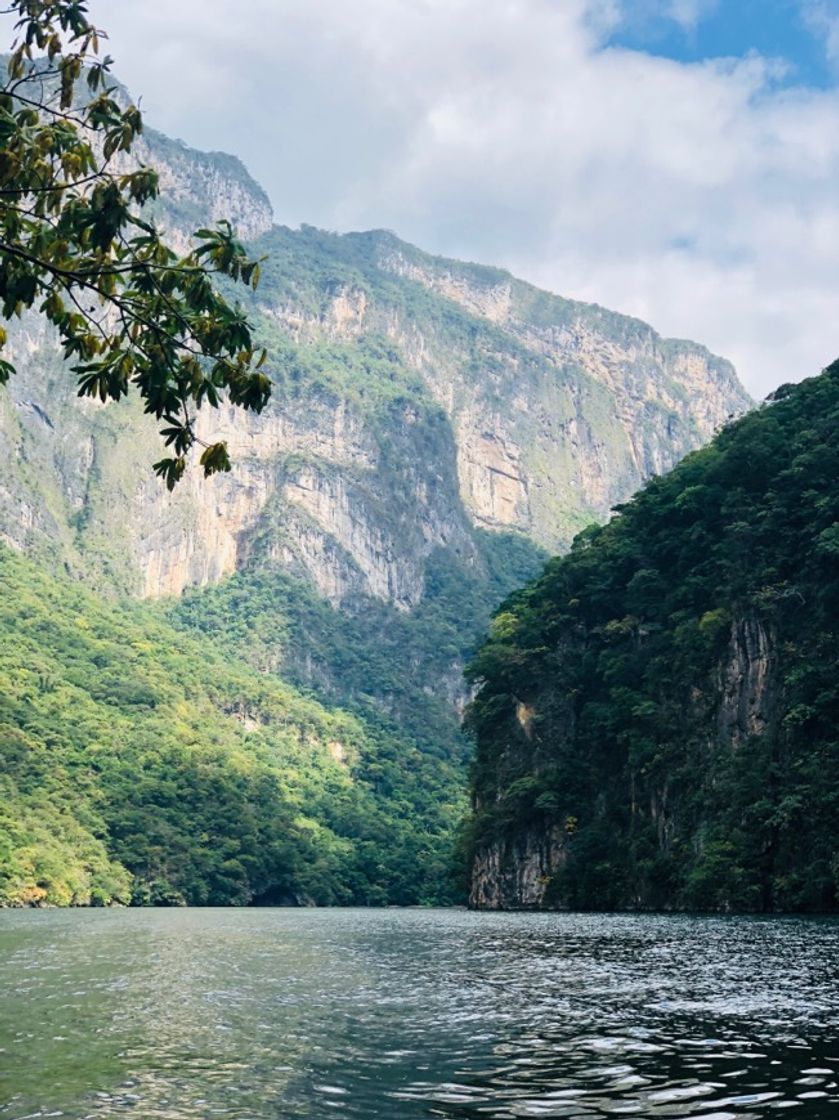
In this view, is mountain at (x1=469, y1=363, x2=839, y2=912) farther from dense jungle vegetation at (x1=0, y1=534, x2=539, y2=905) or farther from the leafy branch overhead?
the leafy branch overhead

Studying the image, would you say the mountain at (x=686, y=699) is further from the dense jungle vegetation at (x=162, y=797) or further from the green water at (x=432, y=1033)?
the dense jungle vegetation at (x=162, y=797)

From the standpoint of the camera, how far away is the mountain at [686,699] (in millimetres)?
59812

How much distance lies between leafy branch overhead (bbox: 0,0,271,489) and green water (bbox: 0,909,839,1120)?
23.8ft

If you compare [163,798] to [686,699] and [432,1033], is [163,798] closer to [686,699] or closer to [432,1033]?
[686,699]

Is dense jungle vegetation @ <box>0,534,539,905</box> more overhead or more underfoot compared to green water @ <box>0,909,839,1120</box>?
more overhead

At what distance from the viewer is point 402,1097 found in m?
13.7

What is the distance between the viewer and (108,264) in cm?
1062

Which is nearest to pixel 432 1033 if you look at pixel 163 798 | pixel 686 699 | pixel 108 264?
pixel 108 264

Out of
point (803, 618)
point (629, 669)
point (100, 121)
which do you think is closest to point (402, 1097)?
point (100, 121)

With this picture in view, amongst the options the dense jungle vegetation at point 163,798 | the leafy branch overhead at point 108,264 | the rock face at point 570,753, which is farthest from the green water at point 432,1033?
the dense jungle vegetation at point 163,798

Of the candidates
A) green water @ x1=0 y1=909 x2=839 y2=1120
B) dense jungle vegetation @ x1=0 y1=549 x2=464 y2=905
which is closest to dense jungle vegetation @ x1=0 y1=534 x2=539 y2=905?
dense jungle vegetation @ x1=0 y1=549 x2=464 y2=905

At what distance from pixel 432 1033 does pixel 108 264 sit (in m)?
13.0

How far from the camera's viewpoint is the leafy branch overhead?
1020cm

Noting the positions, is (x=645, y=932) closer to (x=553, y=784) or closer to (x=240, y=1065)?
(x=240, y=1065)
